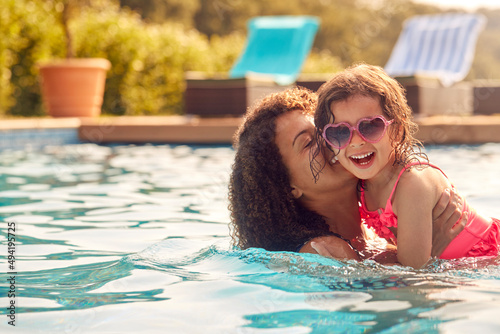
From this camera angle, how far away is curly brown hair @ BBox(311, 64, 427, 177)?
2553mm

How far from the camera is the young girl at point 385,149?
2.54m

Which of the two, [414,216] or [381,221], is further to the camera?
[381,221]

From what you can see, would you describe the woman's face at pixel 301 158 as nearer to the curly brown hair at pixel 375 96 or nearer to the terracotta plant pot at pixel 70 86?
the curly brown hair at pixel 375 96

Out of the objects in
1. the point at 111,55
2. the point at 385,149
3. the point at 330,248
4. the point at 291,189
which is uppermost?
the point at 111,55

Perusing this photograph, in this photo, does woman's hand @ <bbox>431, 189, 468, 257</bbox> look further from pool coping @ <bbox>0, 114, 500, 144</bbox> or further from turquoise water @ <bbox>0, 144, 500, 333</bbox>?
pool coping @ <bbox>0, 114, 500, 144</bbox>

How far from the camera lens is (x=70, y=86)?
36.7ft

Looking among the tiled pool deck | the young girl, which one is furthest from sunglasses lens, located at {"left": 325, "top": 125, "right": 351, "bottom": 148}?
the tiled pool deck

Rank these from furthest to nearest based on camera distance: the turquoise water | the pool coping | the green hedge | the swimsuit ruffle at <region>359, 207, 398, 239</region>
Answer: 1. the green hedge
2. the pool coping
3. the swimsuit ruffle at <region>359, 207, 398, 239</region>
4. the turquoise water

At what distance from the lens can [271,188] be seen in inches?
114

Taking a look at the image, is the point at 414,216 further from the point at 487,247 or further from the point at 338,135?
the point at 487,247

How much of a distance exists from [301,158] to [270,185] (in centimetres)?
18

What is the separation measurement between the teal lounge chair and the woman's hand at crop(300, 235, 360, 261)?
660 centimetres

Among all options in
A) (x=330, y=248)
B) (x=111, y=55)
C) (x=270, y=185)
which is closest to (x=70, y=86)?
(x=111, y=55)

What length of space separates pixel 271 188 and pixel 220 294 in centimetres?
56
